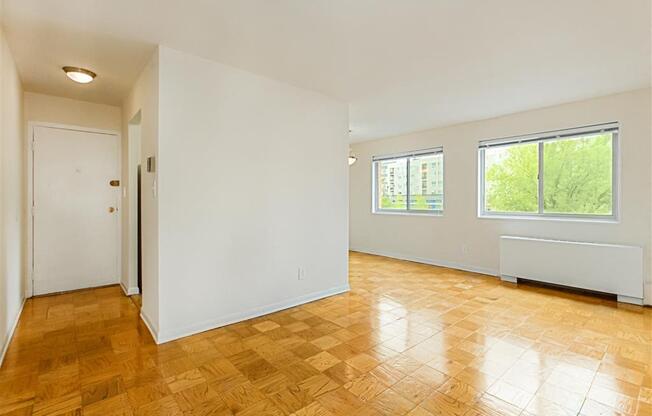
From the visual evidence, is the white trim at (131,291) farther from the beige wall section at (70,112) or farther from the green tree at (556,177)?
the green tree at (556,177)

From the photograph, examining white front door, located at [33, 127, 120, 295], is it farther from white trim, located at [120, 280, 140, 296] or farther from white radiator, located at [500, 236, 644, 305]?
white radiator, located at [500, 236, 644, 305]

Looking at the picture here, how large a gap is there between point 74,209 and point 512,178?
593 cm

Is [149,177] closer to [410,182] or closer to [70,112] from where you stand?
[70,112]

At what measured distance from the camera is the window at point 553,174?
12.8ft

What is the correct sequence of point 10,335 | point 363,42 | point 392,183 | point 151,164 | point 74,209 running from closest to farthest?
point 363,42 < point 10,335 < point 151,164 < point 74,209 < point 392,183

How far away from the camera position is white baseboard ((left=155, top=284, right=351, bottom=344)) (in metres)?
2.60

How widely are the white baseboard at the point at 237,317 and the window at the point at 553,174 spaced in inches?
114

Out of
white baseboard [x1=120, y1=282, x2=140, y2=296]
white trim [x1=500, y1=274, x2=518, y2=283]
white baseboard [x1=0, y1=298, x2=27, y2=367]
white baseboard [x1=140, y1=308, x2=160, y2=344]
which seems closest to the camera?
white baseboard [x1=0, y1=298, x2=27, y2=367]

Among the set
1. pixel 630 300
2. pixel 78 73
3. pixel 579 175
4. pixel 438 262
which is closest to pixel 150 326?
pixel 78 73

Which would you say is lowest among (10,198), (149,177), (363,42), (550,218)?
(550,218)

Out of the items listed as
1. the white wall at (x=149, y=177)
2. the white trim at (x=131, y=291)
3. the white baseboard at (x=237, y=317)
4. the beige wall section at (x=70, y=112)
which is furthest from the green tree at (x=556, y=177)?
the beige wall section at (x=70, y=112)

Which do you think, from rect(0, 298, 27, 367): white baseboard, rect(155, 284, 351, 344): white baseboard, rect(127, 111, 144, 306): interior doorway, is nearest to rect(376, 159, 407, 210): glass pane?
rect(155, 284, 351, 344): white baseboard

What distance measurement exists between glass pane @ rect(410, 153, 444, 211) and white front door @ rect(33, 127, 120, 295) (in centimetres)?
477

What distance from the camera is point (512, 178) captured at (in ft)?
15.5
